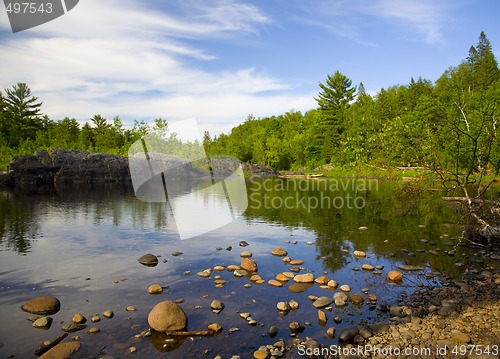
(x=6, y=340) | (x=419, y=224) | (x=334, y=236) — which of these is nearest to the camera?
(x=6, y=340)

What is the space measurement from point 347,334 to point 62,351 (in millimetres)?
8326

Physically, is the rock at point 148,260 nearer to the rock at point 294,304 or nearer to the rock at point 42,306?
the rock at point 42,306

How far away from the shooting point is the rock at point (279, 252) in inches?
780

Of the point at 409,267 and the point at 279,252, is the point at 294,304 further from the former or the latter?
the point at 409,267

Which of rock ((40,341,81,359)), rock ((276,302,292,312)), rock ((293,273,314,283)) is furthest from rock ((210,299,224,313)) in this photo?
rock ((40,341,81,359))

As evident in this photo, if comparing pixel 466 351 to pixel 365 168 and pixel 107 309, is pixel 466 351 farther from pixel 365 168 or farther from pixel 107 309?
pixel 365 168

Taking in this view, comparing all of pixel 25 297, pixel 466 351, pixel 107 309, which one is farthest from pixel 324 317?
pixel 25 297

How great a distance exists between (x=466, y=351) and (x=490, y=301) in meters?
4.52

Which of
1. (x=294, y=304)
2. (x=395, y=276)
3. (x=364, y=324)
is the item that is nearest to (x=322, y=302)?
(x=294, y=304)

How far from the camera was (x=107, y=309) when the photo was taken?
12516mm

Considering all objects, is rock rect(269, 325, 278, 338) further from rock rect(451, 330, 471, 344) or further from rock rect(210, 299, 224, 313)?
rock rect(451, 330, 471, 344)

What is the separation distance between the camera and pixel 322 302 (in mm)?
12695

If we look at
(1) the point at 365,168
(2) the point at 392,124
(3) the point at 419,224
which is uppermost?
(2) the point at 392,124

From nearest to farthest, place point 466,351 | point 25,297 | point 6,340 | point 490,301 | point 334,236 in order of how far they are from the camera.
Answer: point 466,351, point 6,340, point 490,301, point 25,297, point 334,236
